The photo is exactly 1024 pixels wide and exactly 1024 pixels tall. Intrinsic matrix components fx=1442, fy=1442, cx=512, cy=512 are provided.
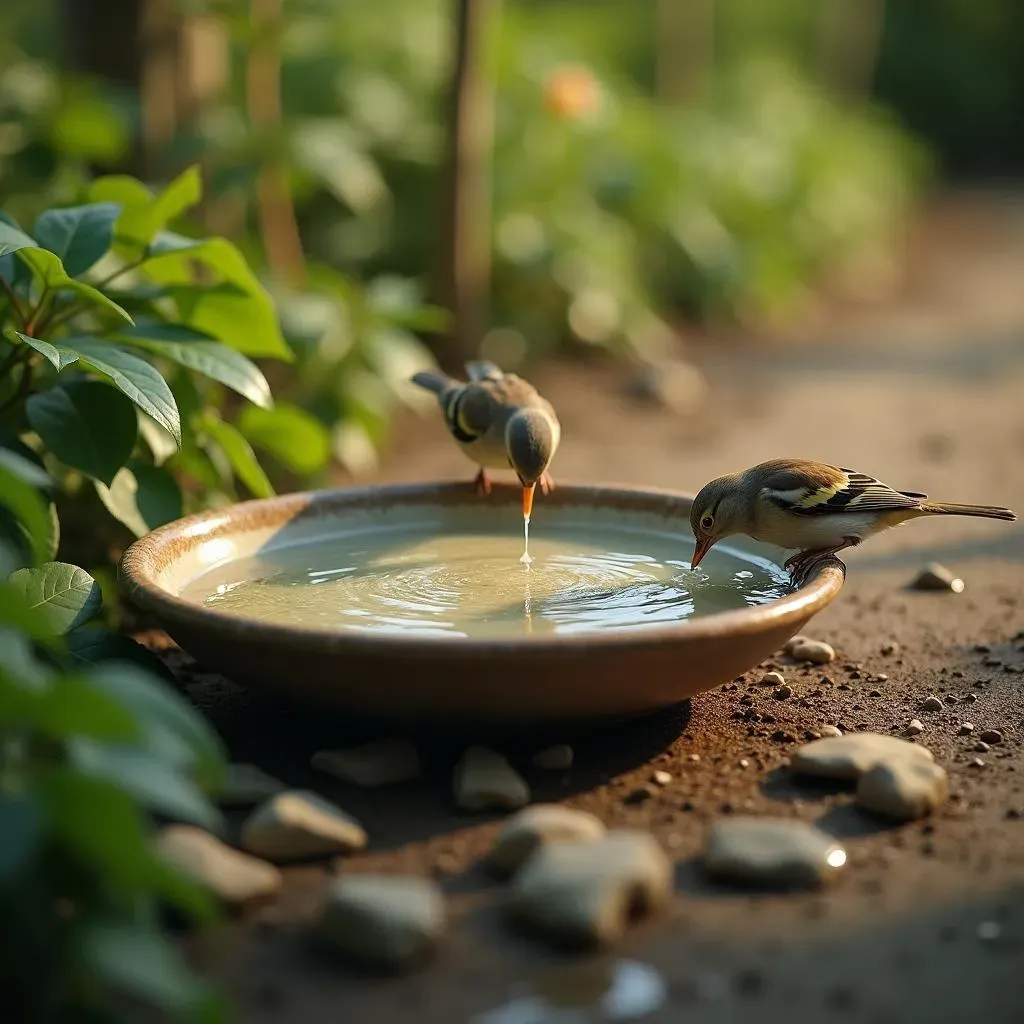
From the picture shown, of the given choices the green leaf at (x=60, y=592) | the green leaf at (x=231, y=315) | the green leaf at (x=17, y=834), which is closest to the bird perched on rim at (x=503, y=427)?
the green leaf at (x=231, y=315)

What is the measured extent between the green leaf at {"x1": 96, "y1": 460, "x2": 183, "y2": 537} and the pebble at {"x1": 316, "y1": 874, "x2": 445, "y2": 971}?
6.35ft

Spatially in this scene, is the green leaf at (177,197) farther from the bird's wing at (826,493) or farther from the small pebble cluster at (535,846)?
the bird's wing at (826,493)

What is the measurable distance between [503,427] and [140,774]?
2772 millimetres

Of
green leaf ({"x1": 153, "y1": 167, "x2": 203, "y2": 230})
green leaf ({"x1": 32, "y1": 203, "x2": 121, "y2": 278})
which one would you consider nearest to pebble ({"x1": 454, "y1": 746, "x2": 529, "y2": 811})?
green leaf ({"x1": 32, "y1": 203, "x2": 121, "y2": 278})

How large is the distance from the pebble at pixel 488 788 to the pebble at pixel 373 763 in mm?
164

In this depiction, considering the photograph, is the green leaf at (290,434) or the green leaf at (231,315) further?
the green leaf at (290,434)

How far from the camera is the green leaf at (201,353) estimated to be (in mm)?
4391

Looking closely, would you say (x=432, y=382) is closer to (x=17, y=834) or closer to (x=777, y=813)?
(x=777, y=813)

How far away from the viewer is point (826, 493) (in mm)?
4465

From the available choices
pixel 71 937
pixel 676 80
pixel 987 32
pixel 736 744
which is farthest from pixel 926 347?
pixel 987 32

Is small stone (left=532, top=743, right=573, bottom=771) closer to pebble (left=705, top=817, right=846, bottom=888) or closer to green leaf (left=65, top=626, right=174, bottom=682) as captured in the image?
pebble (left=705, top=817, right=846, bottom=888)

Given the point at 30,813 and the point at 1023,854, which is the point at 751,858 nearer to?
the point at 1023,854

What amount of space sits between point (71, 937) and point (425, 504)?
109 inches

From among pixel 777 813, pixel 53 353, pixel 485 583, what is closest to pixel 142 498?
pixel 53 353
